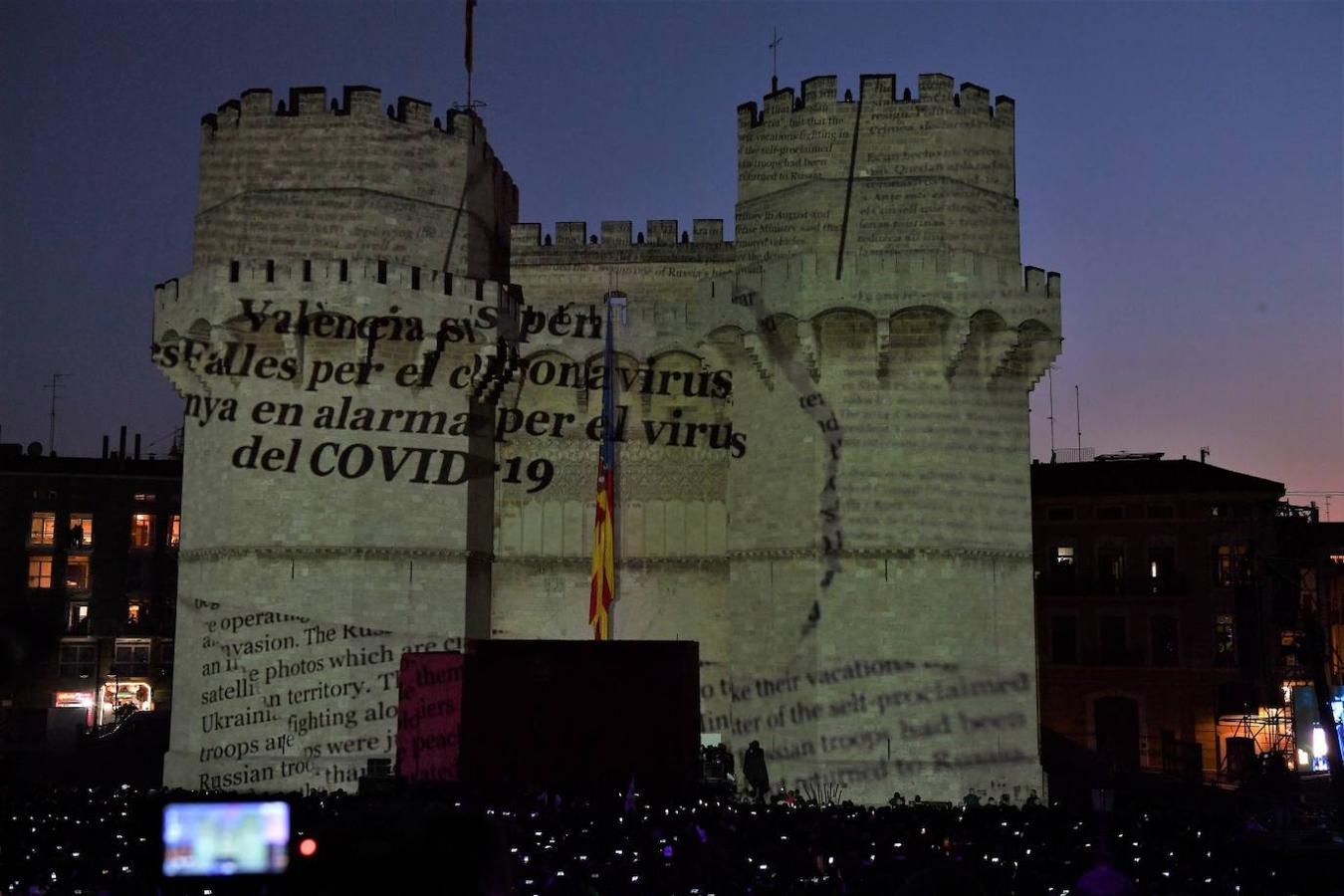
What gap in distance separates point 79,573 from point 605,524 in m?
33.3

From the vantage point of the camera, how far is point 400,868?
3.92m

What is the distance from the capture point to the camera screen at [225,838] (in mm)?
5055

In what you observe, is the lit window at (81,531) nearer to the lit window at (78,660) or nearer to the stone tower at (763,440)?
the lit window at (78,660)

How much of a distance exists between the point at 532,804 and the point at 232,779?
27.4 ft

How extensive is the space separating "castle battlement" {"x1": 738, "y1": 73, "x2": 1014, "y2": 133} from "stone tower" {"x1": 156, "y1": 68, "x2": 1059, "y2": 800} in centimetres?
6

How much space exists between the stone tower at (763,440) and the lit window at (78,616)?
29.1 m

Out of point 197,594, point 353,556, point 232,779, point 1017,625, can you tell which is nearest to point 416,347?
point 353,556

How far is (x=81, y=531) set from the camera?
53.8 meters

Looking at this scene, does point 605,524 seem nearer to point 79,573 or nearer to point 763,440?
point 763,440

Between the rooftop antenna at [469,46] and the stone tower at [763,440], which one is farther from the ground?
the rooftop antenna at [469,46]

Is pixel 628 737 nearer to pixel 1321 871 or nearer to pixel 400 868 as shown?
pixel 1321 871

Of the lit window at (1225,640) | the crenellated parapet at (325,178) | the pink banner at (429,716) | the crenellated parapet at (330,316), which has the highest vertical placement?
the crenellated parapet at (325,178)

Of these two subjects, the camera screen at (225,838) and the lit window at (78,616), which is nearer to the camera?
the camera screen at (225,838)

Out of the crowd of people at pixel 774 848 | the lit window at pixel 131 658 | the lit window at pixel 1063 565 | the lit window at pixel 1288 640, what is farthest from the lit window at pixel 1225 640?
the lit window at pixel 131 658
